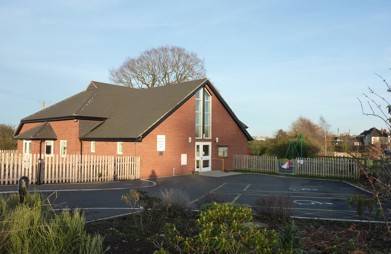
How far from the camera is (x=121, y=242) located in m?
6.89

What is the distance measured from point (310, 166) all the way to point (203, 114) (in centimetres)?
874

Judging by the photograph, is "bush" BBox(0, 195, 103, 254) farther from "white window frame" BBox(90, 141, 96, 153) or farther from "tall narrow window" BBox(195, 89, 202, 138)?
"tall narrow window" BBox(195, 89, 202, 138)

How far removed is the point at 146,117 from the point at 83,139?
578 centimetres

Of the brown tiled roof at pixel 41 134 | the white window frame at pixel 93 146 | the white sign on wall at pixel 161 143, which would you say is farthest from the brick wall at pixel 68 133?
the white sign on wall at pixel 161 143

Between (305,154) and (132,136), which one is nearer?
(132,136)

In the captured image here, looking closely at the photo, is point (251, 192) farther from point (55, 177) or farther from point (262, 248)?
point (262, 248)

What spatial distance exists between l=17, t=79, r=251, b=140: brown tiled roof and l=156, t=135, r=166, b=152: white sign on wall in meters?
1.08

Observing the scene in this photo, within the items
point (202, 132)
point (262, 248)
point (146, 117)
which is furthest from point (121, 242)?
point (202, 132)

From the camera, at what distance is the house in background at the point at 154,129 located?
2639cm

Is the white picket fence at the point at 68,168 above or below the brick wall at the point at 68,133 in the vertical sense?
below

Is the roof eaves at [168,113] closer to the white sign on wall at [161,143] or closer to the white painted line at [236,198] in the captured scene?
the white sign on wall at [161,143]

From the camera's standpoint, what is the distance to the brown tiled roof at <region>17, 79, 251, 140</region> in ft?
88.6

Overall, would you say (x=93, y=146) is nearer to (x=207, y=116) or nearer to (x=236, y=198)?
(x=207, y=116)

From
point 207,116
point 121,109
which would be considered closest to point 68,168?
point 121,109
